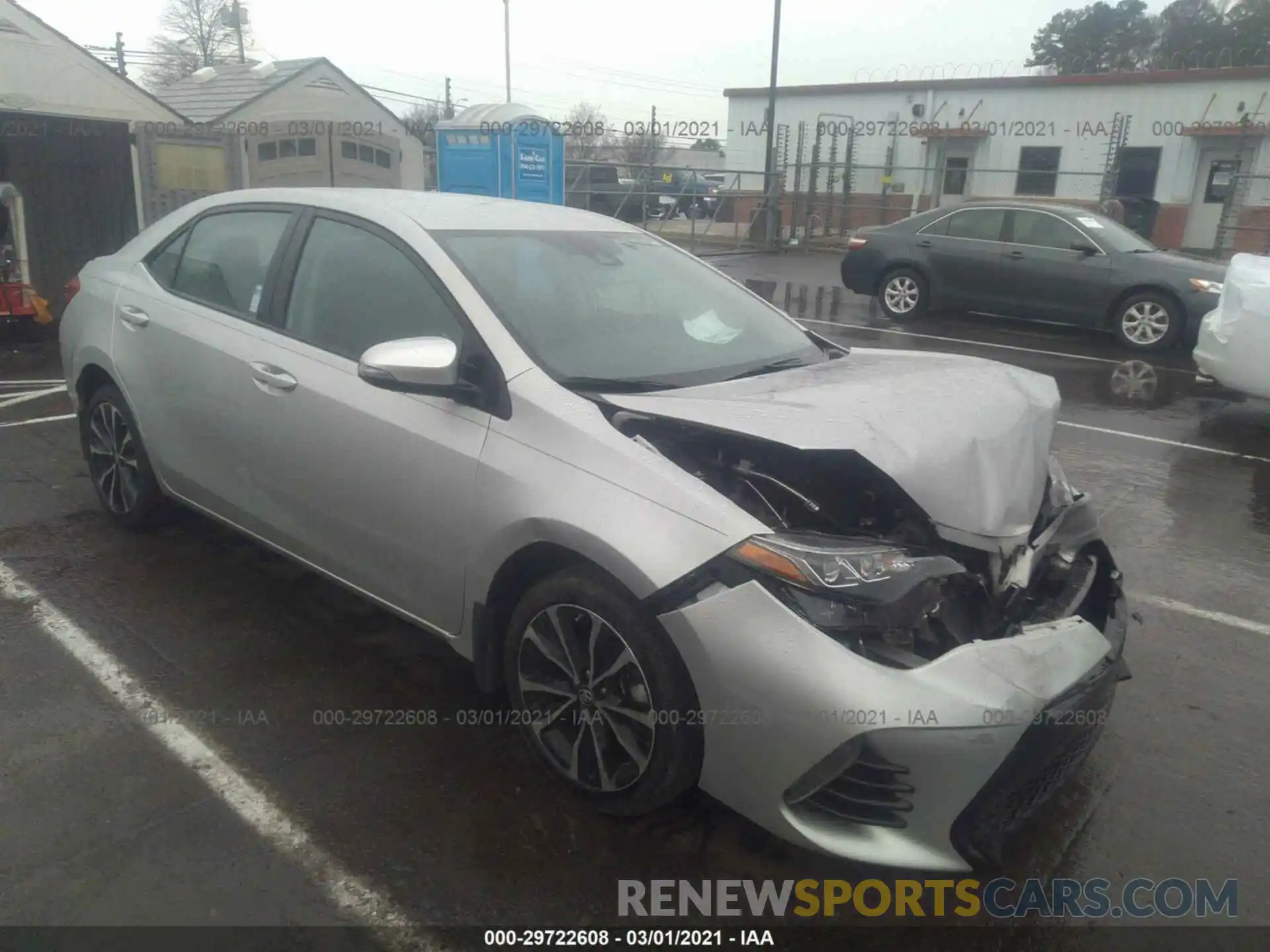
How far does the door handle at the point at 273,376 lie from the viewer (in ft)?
11.2

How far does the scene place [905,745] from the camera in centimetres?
220

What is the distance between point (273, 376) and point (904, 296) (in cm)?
1003

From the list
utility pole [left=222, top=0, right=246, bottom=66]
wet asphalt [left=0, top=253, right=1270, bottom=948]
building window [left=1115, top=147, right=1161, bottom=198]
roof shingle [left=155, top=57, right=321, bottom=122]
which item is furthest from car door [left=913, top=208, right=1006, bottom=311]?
utility pole [left=222, top=0, right=246, bottom=66]

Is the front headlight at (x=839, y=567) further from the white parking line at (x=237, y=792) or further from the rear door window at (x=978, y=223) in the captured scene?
the rear door window at (x=978, y=223)

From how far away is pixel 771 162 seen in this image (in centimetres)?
2230

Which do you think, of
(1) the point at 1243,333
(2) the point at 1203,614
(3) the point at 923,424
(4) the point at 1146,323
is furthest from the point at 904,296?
(3) the point at 923,424

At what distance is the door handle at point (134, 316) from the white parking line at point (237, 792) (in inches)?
47.8

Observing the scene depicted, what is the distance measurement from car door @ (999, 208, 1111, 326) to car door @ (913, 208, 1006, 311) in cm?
14

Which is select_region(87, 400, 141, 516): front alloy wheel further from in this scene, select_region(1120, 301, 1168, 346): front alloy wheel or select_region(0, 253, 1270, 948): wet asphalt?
select_region(1120, 301, 1168, 346): front alloy wheel

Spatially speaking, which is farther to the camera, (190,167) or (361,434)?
(190,167)

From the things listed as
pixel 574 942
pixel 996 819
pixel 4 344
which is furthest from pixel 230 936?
pixel 4 344

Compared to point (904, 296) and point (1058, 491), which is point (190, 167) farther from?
point (1058, 491)

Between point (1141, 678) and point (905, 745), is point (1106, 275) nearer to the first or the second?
point (1141, 678)

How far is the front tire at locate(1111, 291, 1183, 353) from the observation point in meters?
9.95
